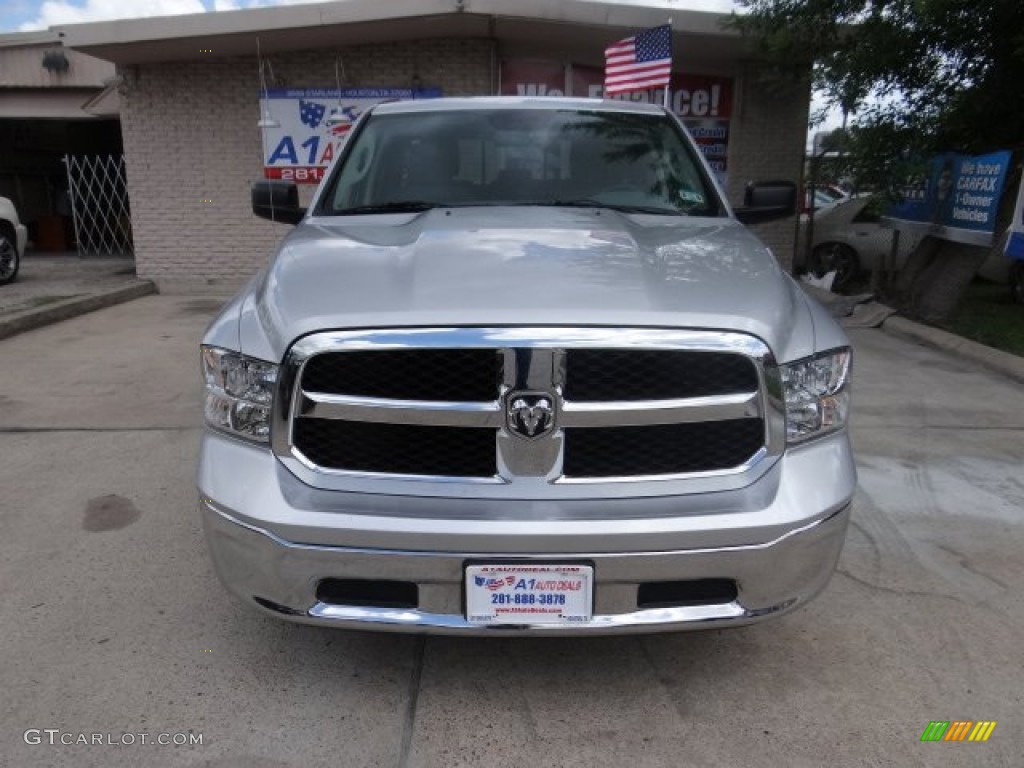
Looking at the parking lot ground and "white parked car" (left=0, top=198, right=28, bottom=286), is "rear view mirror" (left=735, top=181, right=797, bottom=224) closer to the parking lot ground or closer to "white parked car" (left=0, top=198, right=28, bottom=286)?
the parking lot ground

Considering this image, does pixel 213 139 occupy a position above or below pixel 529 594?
above

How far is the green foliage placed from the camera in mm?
7980

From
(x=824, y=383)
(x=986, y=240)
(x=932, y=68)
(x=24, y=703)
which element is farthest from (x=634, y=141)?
(x=932, y=68)

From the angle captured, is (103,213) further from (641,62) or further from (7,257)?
(641,62)

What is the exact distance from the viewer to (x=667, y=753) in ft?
7.40

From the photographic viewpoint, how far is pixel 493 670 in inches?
103

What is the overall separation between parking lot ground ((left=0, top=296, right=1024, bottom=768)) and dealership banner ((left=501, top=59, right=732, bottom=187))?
849 centimetres

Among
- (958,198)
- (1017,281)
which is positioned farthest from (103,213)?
(1017,281)

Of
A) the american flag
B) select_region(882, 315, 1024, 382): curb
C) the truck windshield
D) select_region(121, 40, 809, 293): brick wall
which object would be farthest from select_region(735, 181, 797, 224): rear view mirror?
select_region(121, 40, 809, 293): brick wall

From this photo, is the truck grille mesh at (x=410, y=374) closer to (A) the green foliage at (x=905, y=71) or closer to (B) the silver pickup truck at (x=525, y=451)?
(B) the silver pickup truck at (x=525, y=451)

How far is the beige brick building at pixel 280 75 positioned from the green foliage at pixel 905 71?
1.29m

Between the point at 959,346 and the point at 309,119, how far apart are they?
326 inches

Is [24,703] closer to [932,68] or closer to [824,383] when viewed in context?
[824,383]

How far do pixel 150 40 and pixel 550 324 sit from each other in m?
9.46
